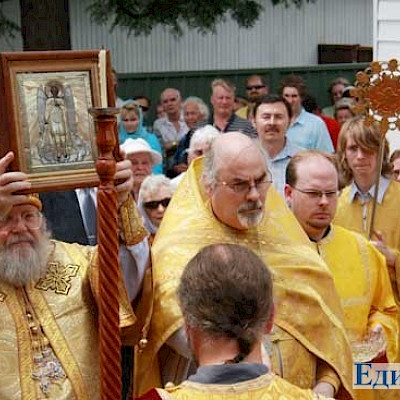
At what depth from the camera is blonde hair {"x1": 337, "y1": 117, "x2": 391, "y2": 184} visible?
5770 millimetres

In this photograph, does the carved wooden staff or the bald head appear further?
the bald head

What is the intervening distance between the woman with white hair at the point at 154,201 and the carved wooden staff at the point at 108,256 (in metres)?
2.43

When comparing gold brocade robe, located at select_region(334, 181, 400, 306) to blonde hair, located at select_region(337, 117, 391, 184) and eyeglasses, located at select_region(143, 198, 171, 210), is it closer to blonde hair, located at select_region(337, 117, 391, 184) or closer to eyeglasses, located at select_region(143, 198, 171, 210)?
blonde hair, located at select_region(337, 117, 391, 184)

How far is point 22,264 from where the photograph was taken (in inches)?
149

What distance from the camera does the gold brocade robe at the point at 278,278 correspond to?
161 inches

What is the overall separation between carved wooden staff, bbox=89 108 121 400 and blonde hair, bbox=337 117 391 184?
2.54 m

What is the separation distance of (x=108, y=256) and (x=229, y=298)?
0.85 meters

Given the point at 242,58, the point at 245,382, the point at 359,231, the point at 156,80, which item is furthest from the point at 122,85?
the point at 245,382

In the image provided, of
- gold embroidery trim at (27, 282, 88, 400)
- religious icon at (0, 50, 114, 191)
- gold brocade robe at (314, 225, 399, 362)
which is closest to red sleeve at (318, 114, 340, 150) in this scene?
gold brocade robe at (314, 225, 399, 362)

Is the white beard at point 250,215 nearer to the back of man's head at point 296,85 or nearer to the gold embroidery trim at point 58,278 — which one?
the gold embroidery trim at point 58,278

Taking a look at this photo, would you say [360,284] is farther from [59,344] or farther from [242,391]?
A: [242,391]

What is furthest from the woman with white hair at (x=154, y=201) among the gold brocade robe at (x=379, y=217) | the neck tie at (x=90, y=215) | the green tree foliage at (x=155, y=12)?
the green tree foliage at (x=155, y=12)

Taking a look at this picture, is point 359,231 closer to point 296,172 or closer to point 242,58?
point 296,172

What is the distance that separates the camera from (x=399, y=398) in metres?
5.08
